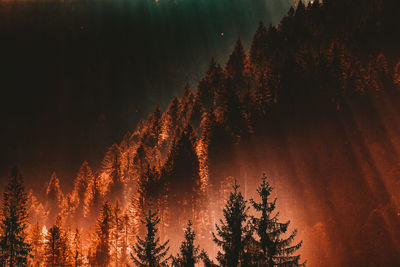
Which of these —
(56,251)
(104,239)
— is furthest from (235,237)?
(104,239)

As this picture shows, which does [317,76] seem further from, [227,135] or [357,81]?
[227,135]

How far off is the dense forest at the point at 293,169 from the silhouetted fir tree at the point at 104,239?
0.49 feet

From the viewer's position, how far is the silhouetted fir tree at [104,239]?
129 ft

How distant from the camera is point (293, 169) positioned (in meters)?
42.3

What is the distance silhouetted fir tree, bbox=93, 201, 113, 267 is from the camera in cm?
3947

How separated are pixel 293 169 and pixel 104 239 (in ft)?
104

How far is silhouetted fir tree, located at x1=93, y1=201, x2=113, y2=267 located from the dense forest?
150 millimetres

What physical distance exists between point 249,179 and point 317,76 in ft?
75.3

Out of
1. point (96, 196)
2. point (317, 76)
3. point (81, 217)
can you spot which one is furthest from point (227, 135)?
point (81, 217)

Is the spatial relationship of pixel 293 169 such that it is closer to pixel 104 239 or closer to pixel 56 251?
pixel 104 239

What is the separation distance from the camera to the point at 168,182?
154ft

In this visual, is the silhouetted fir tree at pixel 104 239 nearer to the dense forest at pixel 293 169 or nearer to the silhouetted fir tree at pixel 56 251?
the dense forest at pixel 293 169

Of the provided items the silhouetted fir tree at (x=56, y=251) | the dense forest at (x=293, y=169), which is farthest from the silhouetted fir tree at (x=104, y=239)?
the silhouetted fir tree at (x=56, y=251)

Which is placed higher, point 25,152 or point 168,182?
point 25,152
